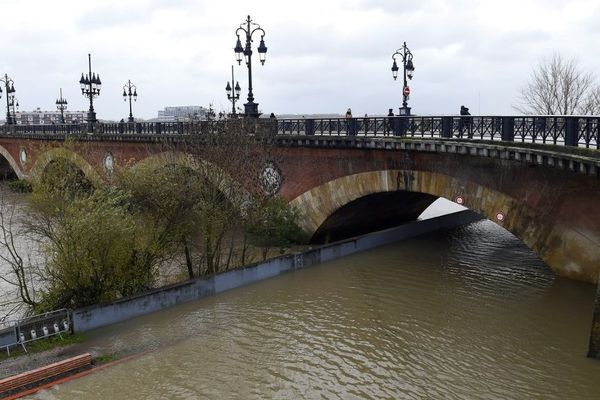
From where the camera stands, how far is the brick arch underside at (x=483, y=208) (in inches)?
620

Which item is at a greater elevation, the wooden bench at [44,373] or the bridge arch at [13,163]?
the bridge arch at [13,163]

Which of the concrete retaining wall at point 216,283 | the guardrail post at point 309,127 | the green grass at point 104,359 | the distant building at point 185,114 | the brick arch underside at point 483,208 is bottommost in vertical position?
the green grass at point 104,359

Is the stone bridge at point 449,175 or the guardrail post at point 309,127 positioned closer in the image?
the stone bridge at point 449,175

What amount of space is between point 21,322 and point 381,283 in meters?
11.0

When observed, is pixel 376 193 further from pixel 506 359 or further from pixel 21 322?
pixel 21 322

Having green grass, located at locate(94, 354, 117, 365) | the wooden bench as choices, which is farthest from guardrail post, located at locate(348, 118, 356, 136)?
the wooden bench

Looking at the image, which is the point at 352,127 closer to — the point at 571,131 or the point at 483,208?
the point at 483,208

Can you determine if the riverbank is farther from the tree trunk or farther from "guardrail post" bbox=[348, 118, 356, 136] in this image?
"guardrail post" bbox=[348, 118, 356, 136]

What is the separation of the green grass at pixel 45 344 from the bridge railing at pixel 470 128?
12.3 meters

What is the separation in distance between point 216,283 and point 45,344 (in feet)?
18.2

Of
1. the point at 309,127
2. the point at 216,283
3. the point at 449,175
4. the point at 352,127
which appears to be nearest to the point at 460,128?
A: the point at 449,175

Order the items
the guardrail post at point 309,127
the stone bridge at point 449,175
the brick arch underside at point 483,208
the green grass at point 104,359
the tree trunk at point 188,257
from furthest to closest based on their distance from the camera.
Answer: the guardrail post at point 309,127, the tree trunk at point 188,257, the brick arch underside at point 483,208, the stone bridge at point 449,175, the green grass at point 104,359

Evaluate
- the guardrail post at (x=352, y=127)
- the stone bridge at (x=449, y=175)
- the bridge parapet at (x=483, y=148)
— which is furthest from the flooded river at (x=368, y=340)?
the guardrail post at (x=352, y=127)

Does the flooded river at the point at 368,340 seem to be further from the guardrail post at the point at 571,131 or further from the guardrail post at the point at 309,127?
the guardrail post at the point at 309,127
